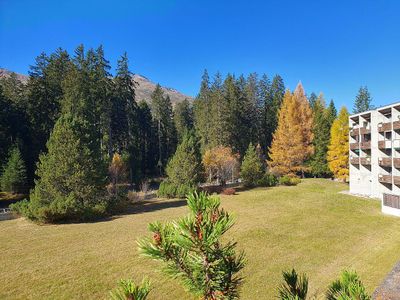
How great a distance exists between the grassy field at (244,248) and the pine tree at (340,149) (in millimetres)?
15367

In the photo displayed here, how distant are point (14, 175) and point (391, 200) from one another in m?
43.7

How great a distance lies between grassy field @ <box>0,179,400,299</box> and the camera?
12.1 m

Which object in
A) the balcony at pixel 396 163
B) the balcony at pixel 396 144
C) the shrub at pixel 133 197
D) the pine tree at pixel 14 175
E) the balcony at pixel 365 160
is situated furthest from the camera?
the pine tree at pixel 14 175

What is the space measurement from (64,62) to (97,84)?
30.0 ft

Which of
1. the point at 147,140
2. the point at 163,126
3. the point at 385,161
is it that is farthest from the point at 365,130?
the point at 147,140

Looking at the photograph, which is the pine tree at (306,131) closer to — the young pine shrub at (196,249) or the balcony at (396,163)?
the balcony at (396,163)

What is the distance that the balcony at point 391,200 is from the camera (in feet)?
78.7

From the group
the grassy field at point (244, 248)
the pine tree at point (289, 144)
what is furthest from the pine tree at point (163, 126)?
the grassy field at point (244, 248)

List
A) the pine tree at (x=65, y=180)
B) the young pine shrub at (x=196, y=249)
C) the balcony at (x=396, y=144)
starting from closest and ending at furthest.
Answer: the young pine shrub at (x=196, y=249)
the pine tree at (x=65, y=180)
the balcony at (x=396, y=144)

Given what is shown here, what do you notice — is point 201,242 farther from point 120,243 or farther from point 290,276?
point 120,243

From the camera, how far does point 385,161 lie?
29609 mm

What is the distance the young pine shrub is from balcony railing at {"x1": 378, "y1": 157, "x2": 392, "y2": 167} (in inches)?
1302

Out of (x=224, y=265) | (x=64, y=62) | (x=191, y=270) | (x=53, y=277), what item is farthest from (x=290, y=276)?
(x=64, y=62)

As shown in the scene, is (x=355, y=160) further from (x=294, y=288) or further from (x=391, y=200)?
(x=294, y=288)
